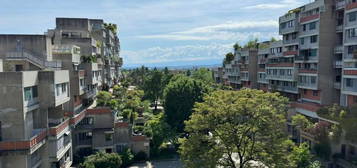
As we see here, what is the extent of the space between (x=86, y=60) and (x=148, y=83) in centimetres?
3186

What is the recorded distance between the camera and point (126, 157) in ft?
128

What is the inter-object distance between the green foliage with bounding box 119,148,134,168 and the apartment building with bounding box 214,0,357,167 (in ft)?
83.3

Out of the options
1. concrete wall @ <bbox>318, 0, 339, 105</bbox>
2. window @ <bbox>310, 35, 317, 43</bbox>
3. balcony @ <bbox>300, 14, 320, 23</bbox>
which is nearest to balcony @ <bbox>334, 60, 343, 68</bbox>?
concrete wall @ <bbox>318, 0, 339, 105</bbox>

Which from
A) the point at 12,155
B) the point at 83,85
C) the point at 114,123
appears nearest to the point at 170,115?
the point at 114,123

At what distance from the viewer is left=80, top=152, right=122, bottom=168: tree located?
113ft

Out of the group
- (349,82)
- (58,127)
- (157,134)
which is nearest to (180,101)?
(157,134)

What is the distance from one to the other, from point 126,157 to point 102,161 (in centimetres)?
456

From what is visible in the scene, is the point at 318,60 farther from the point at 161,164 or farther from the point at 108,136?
the point at 108,136

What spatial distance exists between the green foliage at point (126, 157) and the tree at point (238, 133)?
1499 centimetres

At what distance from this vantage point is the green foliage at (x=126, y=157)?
38.8m

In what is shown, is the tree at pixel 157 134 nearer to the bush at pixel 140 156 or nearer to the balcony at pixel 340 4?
the bush at pixel 140 156

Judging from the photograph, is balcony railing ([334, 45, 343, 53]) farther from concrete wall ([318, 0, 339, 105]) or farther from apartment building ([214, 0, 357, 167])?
concrete wall ([318, 0, 339, 105])

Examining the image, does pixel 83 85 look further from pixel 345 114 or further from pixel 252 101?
pixel 345 114

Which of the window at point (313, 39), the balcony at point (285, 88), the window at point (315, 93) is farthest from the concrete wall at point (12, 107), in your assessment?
the balcony at point (285, 88)
